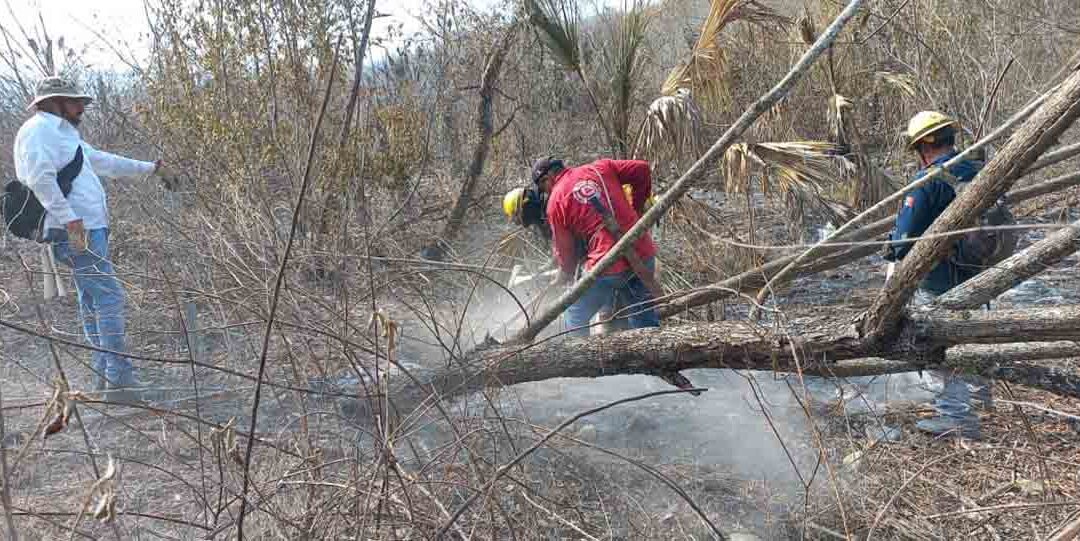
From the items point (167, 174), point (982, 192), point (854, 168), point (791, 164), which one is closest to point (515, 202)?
point (791, 164)

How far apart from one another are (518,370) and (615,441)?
2.83 feet

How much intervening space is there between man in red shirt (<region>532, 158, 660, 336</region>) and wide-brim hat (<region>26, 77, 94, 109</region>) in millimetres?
2535

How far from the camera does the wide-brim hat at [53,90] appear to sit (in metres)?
3.90

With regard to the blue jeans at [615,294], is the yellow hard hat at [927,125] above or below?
above

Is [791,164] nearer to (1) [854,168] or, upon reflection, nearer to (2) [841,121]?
(1) [854,168]

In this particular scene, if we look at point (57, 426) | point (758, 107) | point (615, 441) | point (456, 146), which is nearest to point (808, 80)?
point (456, 146)

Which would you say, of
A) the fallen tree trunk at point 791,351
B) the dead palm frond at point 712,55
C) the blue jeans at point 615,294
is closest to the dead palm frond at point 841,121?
the dead palm frond at point 712,55

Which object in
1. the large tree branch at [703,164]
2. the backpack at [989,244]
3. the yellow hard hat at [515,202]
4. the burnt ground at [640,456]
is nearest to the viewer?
the large tree branch at [703,164]

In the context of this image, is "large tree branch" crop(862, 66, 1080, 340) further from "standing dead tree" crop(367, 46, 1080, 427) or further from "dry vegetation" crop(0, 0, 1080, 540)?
"dry vegetation" crop(0, 0, 1080, 540)

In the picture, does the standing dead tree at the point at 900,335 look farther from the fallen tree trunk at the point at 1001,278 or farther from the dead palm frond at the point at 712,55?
the dead palm frond at the point at 712,55

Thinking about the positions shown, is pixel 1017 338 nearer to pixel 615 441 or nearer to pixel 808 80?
pixel 615 441

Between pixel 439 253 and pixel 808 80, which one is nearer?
pixel 439 253

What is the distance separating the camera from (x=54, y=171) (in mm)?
3939

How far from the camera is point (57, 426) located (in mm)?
1354
